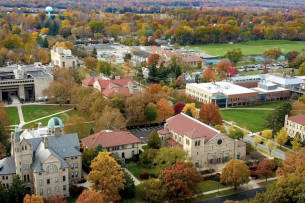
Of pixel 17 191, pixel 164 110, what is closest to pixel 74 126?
pixel 17 191

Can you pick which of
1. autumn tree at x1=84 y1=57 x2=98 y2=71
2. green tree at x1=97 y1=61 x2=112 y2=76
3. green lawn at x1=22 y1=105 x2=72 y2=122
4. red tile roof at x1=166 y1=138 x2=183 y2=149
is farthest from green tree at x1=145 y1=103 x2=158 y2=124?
autumn tree at x1=84 y1=57 x2=98 y2=71

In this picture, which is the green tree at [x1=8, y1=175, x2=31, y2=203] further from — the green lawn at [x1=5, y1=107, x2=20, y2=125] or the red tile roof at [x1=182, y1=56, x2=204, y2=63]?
the red tile roof at [x1=182, y1=56, x2=204, y2=63]

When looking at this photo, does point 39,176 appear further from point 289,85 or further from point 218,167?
point 289,85

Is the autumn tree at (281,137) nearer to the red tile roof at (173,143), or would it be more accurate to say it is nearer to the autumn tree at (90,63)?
the red tile roof at (173,143)

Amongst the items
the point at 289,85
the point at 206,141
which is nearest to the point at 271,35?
the point at 289,85

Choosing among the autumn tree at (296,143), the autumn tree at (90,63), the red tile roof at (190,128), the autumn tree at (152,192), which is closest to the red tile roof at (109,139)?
the red tile roof at (190,128)
